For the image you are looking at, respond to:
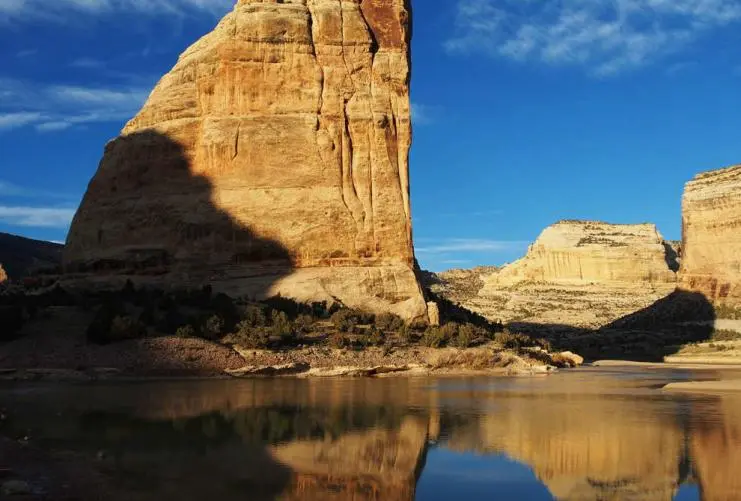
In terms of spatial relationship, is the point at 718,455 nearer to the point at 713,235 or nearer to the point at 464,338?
the point at 464,338

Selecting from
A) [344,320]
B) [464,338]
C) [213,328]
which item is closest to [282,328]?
[213,328]

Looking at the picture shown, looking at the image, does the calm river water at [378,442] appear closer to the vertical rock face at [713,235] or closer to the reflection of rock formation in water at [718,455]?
the reflection of rock formation in water at [718,455]

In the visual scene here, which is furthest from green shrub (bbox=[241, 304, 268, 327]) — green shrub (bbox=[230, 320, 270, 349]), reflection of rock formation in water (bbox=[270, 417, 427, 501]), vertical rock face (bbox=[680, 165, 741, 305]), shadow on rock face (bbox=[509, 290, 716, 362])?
vertical rock face (bbox=[680, 165, 741, 305])

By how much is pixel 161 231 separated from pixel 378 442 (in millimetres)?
24404

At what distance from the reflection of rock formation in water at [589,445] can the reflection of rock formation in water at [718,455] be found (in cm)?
33

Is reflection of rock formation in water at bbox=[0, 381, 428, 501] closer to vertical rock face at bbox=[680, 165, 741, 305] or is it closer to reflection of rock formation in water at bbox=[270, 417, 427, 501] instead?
reflection of rock formation in water at bbox=[270, 417, 427, 501]

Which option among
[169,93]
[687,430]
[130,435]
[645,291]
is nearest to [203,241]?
[169,93]

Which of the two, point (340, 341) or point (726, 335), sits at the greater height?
point (726, 335)

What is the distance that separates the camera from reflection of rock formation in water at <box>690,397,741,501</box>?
409 inches

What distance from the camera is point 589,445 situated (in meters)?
13.6

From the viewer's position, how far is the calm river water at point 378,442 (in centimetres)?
1034

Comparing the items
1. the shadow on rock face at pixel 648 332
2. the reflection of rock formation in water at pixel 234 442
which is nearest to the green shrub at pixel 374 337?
the reflection of rock formation in water at pixel 234 442

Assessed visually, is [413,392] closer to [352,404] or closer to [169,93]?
[352,404]

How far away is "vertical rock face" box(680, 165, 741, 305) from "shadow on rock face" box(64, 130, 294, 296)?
118 ft
